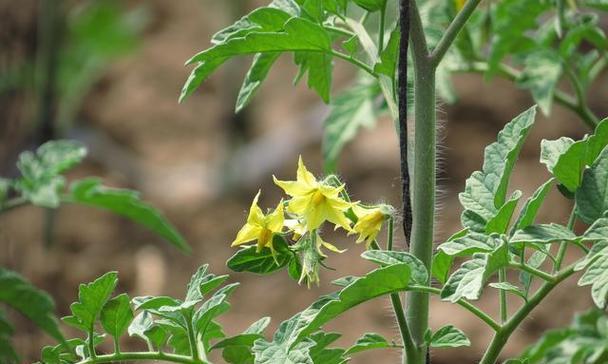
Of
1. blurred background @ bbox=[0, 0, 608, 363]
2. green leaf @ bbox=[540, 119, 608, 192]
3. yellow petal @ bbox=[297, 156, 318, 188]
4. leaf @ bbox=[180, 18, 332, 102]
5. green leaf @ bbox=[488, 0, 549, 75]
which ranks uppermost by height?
green leaf @ bbox=[488, 0, 549, 75]

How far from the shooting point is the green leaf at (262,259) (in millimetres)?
1136

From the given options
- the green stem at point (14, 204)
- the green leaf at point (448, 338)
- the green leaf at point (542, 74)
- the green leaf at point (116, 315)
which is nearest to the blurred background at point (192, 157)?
the green stem at point (14, 204)

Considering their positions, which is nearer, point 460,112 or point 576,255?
point 576,255

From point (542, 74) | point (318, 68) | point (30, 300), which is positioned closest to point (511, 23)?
point (542, 74)

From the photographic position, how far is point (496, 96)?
159 inches

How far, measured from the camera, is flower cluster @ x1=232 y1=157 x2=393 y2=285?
43.6 inches

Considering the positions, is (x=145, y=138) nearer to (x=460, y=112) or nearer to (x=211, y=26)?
(x=211, y=26)

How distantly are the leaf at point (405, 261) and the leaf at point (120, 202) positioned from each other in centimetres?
79

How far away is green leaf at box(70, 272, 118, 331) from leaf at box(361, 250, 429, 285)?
1.02 feet

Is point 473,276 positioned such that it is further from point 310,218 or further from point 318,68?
point 318,68

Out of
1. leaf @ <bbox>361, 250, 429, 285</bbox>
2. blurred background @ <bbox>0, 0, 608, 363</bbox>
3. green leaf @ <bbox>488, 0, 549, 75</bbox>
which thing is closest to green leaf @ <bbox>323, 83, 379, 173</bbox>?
green leaf @ <bbox>488, 0, 549, 75</bbox>

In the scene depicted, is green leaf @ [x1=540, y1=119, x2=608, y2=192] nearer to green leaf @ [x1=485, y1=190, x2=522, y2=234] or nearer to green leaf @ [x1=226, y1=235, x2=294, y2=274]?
green leaf @ [x1=485, y1=190, x2=522, y2=234]

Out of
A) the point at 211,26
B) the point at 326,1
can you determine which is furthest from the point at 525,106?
the point at 326,1

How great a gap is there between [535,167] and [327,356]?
275 cm
